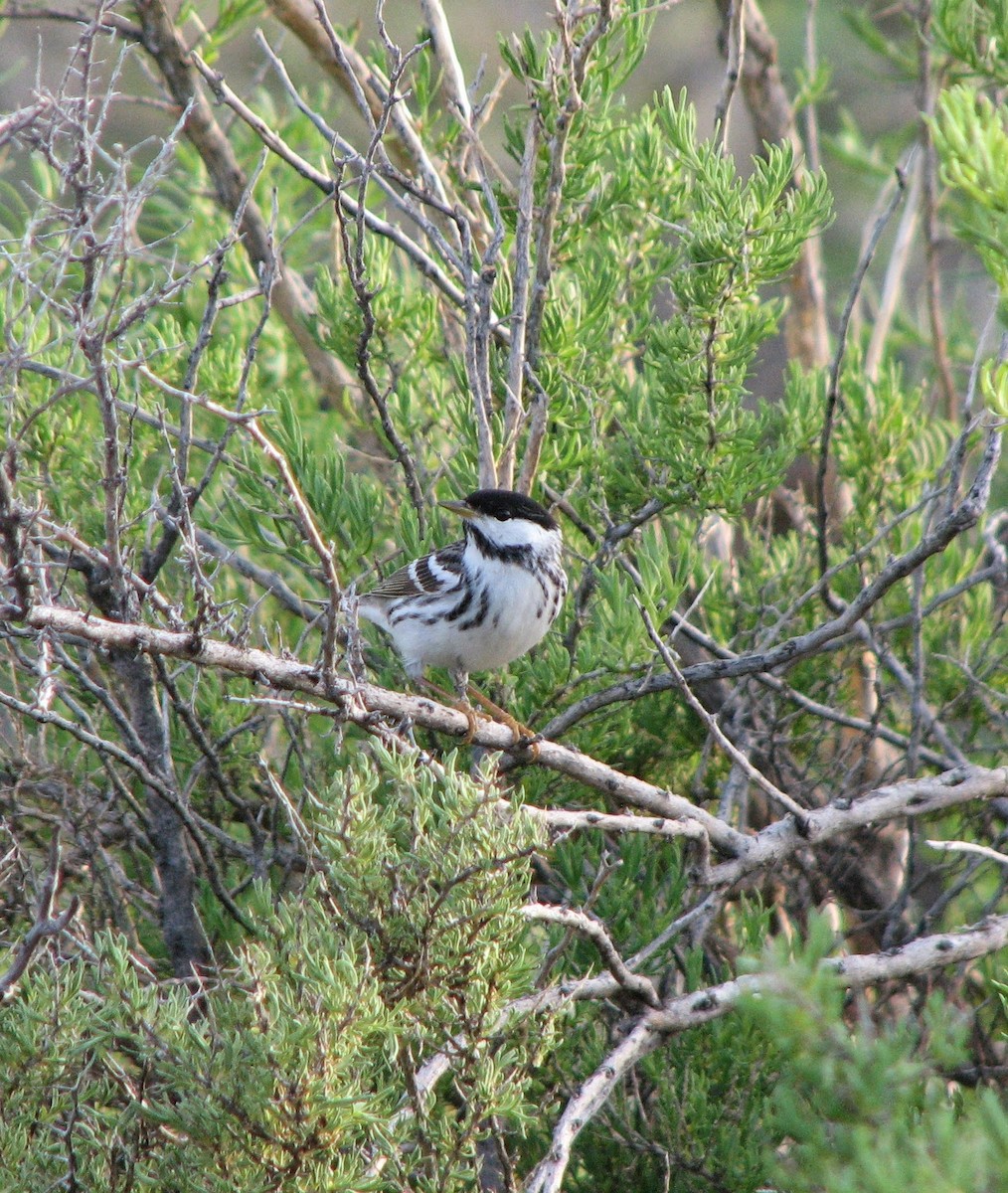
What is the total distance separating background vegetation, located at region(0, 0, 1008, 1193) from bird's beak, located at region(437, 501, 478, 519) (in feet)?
0.28

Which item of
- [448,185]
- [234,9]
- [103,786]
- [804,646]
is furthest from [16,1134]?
[234,9]

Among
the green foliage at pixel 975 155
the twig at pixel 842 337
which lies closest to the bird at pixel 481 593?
the twig at pixel 842 337

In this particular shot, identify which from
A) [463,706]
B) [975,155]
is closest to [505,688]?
[463,706]

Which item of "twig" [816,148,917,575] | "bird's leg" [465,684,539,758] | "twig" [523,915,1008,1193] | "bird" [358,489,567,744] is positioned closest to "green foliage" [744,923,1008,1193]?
"twig" [523,915,1008,1193]

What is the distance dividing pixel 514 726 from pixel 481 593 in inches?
24.6

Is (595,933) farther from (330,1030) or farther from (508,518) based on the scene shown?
(508,518)

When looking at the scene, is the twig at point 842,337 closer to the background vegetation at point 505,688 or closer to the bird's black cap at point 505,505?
the background vegetation at point 505,688

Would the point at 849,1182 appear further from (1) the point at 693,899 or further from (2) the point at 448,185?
(2) the point at 448,185

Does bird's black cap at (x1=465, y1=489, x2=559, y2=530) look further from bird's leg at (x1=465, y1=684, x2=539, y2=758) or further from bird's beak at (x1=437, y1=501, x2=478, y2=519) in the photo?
bird's leg at (x1=465, y1=684, x2=539, y2=758)

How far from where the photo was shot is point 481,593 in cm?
379

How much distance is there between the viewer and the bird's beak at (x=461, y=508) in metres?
3.43

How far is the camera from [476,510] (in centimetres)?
351

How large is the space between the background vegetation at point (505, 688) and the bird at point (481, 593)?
103mm

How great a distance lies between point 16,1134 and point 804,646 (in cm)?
189
